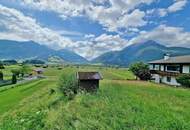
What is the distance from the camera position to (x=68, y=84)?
37156mm

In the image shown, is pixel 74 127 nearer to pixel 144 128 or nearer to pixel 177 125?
pixel 144 128

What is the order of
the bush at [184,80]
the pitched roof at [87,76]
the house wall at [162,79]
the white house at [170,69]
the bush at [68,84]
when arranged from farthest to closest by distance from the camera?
the house wall at [162,79], the white house at [170,69], the bush at [184,80], the pitched roof at [87,76], the bush at [68,84]

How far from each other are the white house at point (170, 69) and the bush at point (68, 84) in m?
23.9

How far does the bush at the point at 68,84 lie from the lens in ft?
120

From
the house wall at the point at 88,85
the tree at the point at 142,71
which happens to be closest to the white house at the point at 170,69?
the tree at the point at 142,71

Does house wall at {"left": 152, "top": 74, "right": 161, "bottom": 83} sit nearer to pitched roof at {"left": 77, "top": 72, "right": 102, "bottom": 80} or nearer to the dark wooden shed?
pitched roof at {"left": 77, "top": 72, "right": 102, "bottom": 80}

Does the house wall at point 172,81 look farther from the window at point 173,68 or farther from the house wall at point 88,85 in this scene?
the house wall at point 88,85

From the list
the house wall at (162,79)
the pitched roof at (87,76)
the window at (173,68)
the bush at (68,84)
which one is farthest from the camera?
the house wall at (162,79)

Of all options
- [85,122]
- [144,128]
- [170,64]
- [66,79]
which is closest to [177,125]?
[144,128]

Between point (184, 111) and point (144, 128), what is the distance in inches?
313

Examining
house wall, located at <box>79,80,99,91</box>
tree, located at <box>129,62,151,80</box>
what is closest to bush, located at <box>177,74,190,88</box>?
house wall, located at <box>79,80,99,91</box>

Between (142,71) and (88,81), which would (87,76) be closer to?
(88,81)

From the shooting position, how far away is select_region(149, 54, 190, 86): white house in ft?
169

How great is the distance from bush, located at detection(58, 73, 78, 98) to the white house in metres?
23.9
